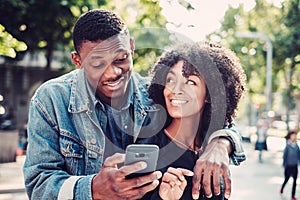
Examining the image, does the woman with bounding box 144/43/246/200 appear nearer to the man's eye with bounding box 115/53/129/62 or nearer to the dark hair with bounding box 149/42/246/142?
the dark hair with bounding box 149/42/246/142

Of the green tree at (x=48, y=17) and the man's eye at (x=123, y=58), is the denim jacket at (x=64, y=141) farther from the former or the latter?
the green tree at (x=48, y=17)

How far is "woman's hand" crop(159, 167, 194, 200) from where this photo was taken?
169cm

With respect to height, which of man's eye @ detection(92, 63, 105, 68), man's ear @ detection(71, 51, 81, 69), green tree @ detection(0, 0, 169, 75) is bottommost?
man's eye @ detection(92, 63, 105, 68)

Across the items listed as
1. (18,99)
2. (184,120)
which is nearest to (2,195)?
(184,120)

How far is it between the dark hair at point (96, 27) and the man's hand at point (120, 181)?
1.91 ft

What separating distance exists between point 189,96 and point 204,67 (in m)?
0.15

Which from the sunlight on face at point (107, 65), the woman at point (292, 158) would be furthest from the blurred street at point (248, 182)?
the sunlight on face at point (107, 65)

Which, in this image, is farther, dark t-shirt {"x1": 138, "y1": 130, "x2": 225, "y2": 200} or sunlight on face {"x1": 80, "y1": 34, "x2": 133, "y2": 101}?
dark t-shirt {"x1": 138, "y1": 130, "x2": 225, "y2": 200}

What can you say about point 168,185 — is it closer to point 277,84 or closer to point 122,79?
point 122,79

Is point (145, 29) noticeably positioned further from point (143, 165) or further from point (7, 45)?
point (7, 45)

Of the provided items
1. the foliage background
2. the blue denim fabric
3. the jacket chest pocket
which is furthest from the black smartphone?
the foliage background

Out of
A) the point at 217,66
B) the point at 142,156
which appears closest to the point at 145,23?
the point at 217,66

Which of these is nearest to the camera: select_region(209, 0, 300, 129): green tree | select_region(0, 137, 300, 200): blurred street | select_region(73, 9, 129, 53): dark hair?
select_region(73, 9, 129, 53): dark hair

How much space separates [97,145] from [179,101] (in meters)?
0.41
